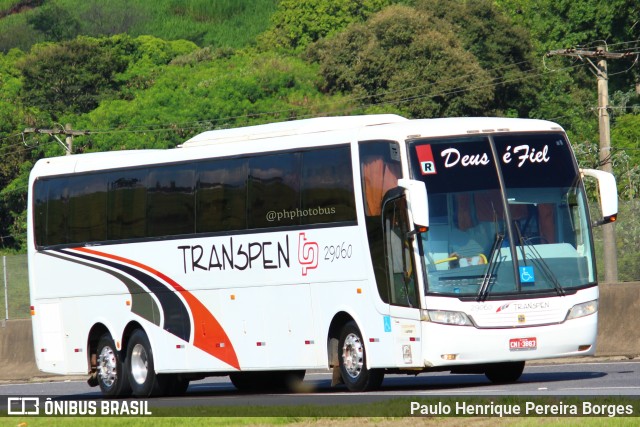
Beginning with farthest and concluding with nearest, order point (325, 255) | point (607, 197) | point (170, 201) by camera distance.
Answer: point (170, 201), point (325, 255), point (607, 197)

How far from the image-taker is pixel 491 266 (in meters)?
19.3

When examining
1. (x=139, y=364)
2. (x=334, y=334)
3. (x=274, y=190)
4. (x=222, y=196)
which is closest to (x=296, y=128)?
(x=274, y=190)

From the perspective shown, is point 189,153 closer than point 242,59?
Yes

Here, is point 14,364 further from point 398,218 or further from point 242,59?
point 242,59

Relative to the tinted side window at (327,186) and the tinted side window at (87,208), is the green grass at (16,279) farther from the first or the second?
the tinted side window at (327,186)

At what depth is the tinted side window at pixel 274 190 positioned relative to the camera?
70.5 ft

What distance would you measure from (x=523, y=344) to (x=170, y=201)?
265 inches

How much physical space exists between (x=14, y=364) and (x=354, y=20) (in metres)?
107

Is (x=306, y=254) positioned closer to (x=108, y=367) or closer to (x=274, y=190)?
(x=274, y=190)

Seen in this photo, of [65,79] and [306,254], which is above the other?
[65,79]

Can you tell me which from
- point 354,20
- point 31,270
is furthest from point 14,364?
point 354,20

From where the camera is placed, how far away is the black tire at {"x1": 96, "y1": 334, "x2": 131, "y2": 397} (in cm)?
2433

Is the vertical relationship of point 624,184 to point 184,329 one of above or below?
above

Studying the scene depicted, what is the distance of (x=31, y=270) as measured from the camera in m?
26.3
